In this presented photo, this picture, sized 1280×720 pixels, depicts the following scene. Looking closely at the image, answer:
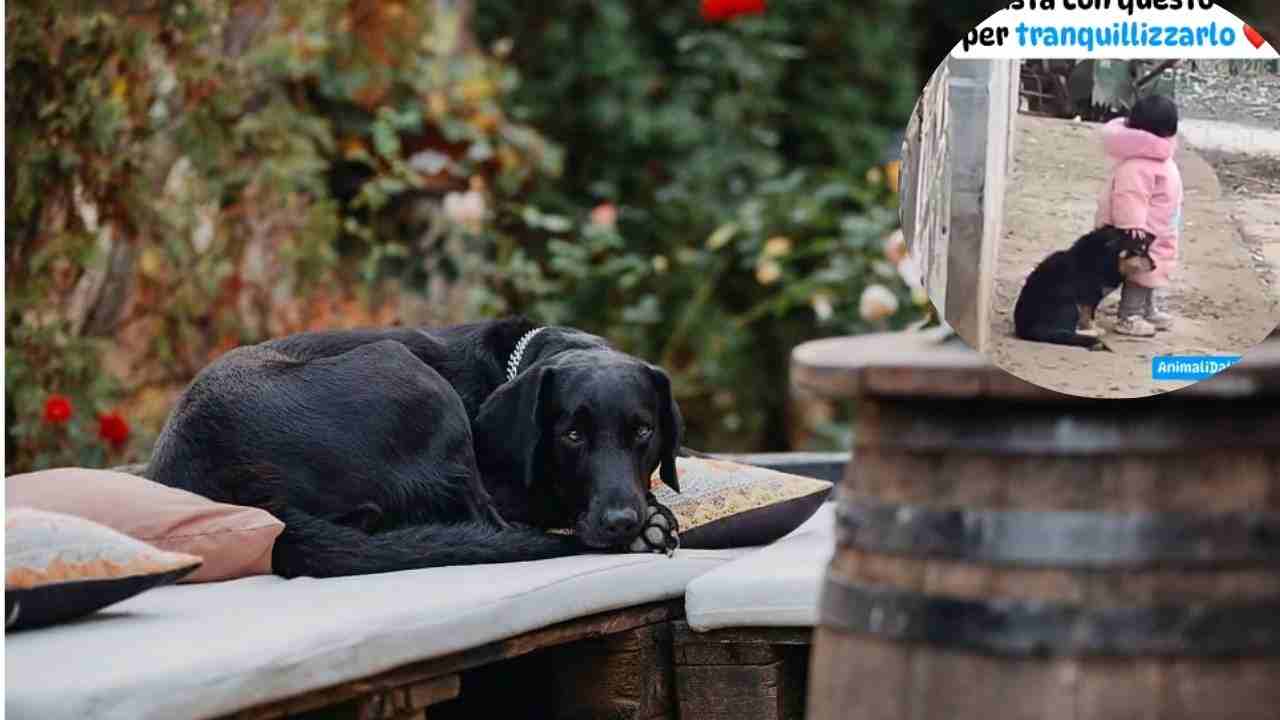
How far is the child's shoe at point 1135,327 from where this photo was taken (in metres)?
1.57

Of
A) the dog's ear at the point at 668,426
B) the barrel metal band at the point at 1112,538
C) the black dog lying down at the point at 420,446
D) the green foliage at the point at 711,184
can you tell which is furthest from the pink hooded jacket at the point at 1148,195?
the green foliage at the point at 711,184

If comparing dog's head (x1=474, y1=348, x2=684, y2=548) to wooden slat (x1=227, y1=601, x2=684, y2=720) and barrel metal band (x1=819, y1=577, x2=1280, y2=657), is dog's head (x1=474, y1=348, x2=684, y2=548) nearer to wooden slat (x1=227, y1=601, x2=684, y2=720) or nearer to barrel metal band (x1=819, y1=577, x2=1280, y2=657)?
wooden slat (x1=227, y1=601, x2=684, y2=720)

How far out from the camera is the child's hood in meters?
1.60

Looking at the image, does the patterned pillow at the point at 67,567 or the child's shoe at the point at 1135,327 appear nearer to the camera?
the child's shoe at the point at 1135,327

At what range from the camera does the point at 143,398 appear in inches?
190

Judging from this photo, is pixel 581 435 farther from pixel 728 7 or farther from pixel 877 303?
pixel 728 7

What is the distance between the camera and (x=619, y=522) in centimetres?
295

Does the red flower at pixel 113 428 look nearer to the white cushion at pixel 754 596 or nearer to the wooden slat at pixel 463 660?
the wooden slat at pixel 463 660

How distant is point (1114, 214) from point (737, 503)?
1.70 metres

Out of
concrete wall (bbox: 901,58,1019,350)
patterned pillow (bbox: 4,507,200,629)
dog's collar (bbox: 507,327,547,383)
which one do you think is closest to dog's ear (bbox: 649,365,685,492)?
dog's collar (bbox: 507,327,547,383)

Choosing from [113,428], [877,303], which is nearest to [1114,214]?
[113,428]

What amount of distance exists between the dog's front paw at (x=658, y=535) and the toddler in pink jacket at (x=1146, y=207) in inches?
58.3

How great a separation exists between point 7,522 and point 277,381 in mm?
841

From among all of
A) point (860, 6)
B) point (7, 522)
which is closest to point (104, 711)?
point (7, 522)
